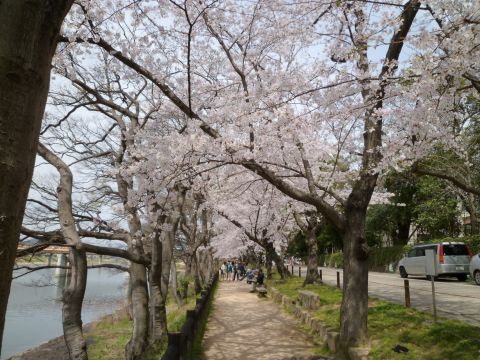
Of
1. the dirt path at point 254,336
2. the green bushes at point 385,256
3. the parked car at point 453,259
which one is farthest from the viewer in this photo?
the green bushes at point 385,256

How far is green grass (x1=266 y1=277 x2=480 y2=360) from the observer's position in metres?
5.25

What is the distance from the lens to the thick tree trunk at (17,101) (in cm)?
142

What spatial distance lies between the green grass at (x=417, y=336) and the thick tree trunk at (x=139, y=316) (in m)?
3.90

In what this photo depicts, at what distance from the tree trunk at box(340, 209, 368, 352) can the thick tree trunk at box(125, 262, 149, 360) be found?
448 centimetres

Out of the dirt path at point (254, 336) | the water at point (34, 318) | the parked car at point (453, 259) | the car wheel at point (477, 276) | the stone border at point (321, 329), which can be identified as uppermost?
the parked car at point (453, 259)

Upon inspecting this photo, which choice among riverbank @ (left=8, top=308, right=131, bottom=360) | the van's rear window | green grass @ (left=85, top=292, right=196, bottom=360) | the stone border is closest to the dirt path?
the stone border

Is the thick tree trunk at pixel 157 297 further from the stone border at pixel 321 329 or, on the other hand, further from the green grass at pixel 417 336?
the green grass at pixel 417 336

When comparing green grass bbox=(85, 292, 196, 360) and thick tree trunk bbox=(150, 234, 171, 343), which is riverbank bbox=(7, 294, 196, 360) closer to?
Answer: green grass bbox=(85, 292, 196, 360)

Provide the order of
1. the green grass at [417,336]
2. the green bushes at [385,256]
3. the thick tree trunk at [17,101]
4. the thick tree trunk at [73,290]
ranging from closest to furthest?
the thick tree trunk at [17,101] < the green grass at [417,336] < the thick tree trunk at [73,290] < the green bushes at [385,256]

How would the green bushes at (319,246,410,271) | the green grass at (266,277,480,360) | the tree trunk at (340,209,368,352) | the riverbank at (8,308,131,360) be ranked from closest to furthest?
the green grass at (266,277,480,360) → the tree trunk at (340,209,368,352) → the riverbank at (8,308,131,360) → the green bushes at (319,246,410,271)

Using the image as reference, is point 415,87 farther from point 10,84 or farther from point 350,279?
point 10,84

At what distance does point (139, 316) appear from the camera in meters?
8.75

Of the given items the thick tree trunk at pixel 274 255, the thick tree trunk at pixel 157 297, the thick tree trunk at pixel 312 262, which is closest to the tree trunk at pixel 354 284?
the thick tree trunk at pixel 157 297

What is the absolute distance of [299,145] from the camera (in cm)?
789
